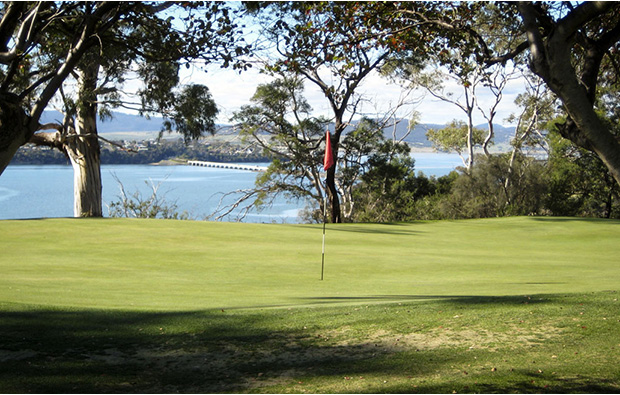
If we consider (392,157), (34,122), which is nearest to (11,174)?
(392,157)

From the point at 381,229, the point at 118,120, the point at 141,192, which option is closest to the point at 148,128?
the point at 118,120

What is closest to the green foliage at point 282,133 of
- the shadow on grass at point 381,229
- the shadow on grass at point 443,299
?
the shadow on grass at point 381,229

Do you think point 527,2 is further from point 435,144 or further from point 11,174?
point 11,174

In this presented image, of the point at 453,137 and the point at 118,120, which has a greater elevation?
the point at 453,137

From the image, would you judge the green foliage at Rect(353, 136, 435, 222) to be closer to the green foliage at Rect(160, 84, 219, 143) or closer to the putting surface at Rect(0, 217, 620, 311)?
the green foliage at Rect(160, 84, 219, 143)

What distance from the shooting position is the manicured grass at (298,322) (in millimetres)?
4457

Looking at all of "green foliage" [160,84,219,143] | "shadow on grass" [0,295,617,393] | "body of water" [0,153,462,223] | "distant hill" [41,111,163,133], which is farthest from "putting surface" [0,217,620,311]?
"body of water" [0,153,462,223]

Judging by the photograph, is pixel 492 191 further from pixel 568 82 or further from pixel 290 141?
pixel 568 82

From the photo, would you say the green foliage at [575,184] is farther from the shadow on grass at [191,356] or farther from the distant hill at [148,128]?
the shadow on grass at [191,356]

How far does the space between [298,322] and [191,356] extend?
1.34m

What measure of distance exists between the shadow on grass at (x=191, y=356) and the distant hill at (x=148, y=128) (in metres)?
17.1

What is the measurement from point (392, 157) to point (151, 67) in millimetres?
17157

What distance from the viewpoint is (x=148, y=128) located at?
24.7 meters

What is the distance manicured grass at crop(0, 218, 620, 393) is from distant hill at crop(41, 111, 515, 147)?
12144mm
